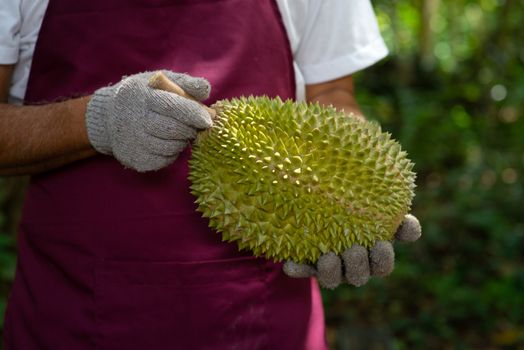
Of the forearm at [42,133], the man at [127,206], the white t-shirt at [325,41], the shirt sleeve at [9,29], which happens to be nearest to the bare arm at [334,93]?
the white t-shirt at [325,41]

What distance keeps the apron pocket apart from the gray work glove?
0.30 meters

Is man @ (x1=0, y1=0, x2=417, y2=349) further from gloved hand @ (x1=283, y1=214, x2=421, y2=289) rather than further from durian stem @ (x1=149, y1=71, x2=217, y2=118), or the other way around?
durian stem @ (x1=149, y1=71, x2=217, y2=118)

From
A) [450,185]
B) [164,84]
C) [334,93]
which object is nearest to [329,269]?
[164,84]

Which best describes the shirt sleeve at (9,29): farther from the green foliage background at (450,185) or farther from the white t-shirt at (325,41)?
the green foliage background at (450,185)

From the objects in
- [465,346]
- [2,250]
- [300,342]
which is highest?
[300,342]

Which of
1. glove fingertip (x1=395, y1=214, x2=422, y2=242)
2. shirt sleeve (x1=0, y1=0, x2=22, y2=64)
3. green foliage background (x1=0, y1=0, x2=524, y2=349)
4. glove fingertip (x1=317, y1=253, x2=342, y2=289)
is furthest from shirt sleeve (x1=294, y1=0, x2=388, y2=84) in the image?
green foliage background (x1=0, y1=0, x2=524, y2=349)

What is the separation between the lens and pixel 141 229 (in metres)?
1.75

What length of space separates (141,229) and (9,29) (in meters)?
0.57

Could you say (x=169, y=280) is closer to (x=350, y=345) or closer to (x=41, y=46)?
(x=41, y=46)

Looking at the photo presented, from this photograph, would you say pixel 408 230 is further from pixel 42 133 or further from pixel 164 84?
pixel 42 133

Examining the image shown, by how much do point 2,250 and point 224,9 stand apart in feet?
6.72

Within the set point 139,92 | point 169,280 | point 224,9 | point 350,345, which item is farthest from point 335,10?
point 350,345

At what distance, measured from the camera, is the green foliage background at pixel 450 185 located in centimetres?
386

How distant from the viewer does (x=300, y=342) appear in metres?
1.88
